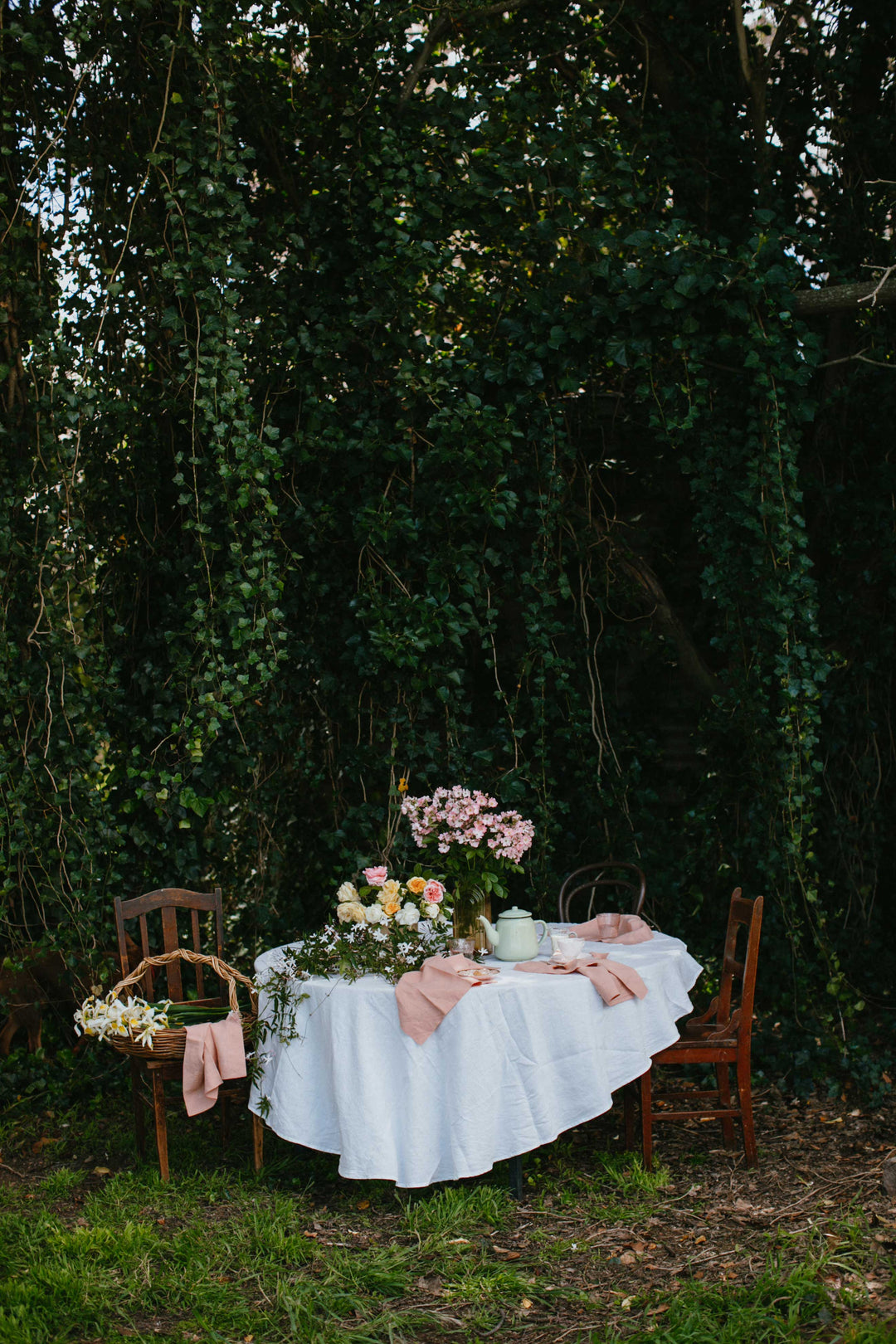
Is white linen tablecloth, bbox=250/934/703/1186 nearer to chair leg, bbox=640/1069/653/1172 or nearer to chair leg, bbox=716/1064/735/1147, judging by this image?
chair leg, bbox=640/1069/653/1172

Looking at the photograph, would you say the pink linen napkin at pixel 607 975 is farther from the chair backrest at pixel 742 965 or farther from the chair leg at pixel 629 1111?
the chair leg at pixel 629 1111

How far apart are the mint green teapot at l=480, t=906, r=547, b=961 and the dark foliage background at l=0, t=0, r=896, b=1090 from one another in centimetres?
111

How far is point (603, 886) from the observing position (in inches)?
204

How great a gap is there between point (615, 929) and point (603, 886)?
134 centimetres

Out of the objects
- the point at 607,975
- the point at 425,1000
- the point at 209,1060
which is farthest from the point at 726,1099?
the point at 209,1060

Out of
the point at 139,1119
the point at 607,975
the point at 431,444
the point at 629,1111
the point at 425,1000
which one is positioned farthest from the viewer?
the point at 431,444

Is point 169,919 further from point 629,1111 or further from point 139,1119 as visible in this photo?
point 629,1111

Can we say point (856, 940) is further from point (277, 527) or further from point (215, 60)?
point (215, 60)

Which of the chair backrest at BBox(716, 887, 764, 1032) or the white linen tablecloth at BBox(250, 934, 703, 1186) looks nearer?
the white linen tablecloth at BBox(250, 934, 703, 1186)

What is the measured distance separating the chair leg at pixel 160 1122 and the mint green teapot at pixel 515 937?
3.79 feet

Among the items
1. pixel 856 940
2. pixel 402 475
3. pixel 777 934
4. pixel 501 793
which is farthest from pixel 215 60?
pixel 856 940

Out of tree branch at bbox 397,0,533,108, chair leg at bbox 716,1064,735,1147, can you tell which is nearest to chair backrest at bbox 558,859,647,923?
chair leg at bbox 716,1064,735,1147

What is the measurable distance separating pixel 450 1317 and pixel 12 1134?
2.17 m

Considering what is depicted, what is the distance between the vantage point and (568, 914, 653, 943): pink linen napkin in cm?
375
